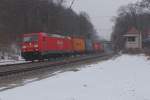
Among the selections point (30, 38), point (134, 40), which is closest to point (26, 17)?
point (134, 40)

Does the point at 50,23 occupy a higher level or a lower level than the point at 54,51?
higher

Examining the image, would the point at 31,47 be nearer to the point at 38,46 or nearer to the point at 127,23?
the point at 38,46

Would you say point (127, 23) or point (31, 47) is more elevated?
point (127, 23)

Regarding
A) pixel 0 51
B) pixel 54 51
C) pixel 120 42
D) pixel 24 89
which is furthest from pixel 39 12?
pixel 24 89

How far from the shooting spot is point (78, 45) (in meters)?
61.0

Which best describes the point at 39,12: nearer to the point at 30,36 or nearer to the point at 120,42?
the point at 30,36

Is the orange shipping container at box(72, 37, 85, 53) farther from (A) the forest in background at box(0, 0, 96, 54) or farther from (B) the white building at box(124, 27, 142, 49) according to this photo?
(B) the white building at box(124, 27, 142, 49)

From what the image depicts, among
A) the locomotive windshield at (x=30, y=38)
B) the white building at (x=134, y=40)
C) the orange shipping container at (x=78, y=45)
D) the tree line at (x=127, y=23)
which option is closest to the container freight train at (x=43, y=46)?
the locomotive windshield at (x=30, y=38)

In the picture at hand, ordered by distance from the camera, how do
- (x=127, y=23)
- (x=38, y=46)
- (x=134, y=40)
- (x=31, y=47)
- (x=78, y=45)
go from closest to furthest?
(x=38, y=46) → (x=31, y=47) → (x=78, y=45) → (x=134, y=40) → (x=127, y=23)

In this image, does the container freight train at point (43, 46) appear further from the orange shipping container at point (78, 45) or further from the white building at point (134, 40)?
the white building at point (134, 40)

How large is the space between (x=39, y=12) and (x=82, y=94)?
2612 inches

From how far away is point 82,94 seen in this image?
13.3 meters

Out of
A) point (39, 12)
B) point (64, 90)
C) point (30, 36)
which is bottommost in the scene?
point (64, 90)

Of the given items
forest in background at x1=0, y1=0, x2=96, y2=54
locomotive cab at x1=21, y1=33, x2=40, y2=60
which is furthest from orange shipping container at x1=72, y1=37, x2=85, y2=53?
locomotive cab at x1=21, y1=33, x2=40, y2=60
